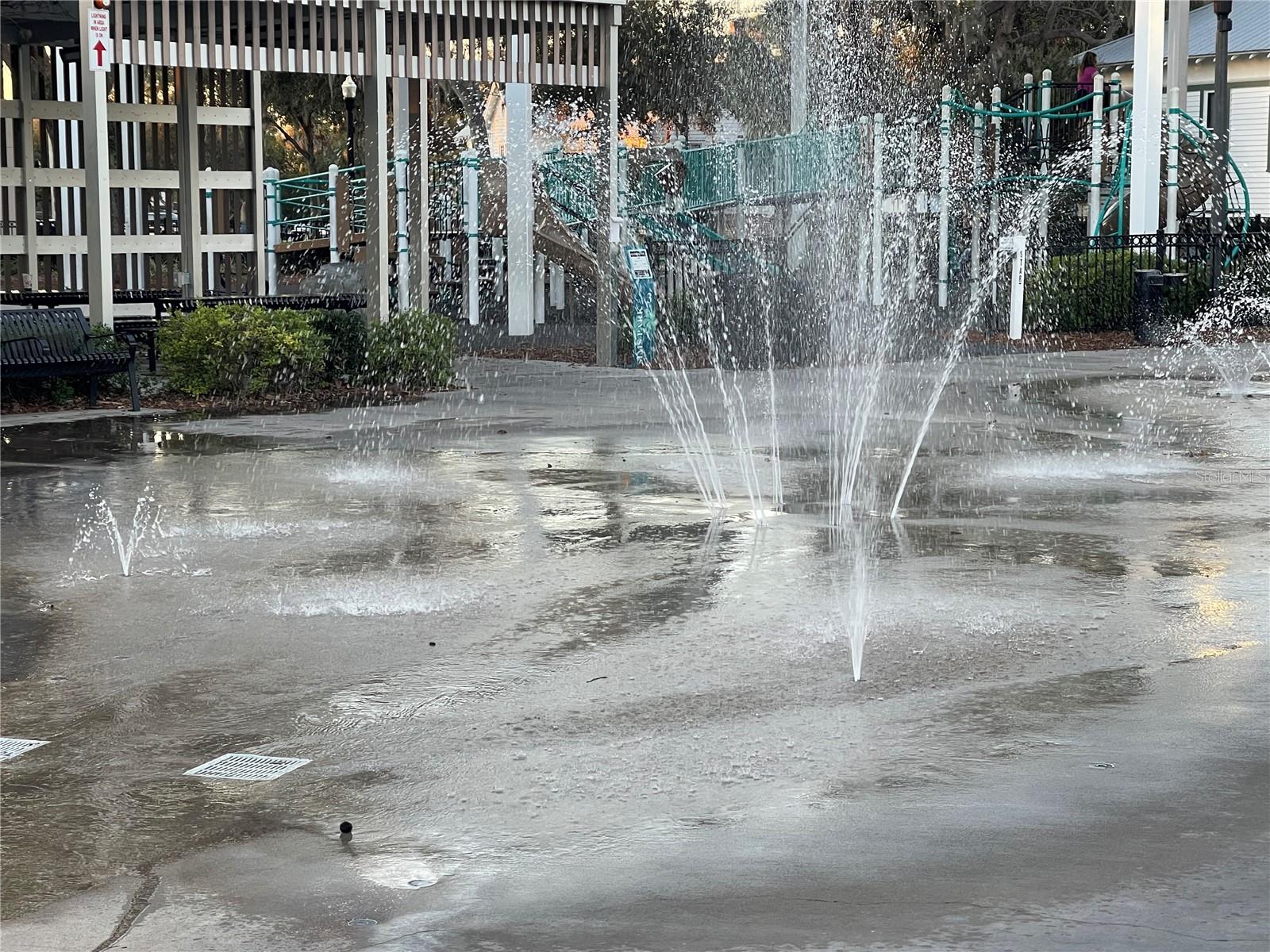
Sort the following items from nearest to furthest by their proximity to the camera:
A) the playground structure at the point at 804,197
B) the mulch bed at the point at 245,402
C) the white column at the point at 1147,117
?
the mulch bed at the point at 245,402 < the white column at the point at 1147,117 < the playground structure at the point at 804,197

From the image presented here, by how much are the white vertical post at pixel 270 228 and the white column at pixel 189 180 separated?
1.01 metres

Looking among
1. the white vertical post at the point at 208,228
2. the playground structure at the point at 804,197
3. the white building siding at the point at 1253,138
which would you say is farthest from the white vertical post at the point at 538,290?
the white building siding at the point at 1253,138

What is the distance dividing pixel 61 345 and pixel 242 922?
12.0 meters

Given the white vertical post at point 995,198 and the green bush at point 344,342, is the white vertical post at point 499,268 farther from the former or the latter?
the green bush at point 344,342

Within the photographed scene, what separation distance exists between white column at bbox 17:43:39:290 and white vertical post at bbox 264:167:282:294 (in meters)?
2.93

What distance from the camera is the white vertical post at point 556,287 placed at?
96.0 feet

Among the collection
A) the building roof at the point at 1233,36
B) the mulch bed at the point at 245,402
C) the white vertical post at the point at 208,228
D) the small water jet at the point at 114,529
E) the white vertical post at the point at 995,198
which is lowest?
the small water jet at the point at 114,529

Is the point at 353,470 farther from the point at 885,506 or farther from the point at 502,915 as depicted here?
the point at 502,915

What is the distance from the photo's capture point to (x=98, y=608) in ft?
25.8

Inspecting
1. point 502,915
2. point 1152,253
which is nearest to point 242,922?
point 502,915

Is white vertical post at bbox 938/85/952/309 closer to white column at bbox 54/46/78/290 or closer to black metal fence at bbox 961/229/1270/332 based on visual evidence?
black metal fence at bbox 961/229/1270/332

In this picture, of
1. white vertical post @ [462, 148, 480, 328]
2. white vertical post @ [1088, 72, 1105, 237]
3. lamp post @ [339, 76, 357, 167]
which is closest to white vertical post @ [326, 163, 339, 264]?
white vertical post @ [462, 148, 480, 328]

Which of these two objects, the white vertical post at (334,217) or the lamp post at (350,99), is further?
the lamp post at (350,99)

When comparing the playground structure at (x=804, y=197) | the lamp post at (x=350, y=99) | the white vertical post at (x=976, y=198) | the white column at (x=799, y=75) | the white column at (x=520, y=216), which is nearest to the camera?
the white column at (x=520, y=216)
